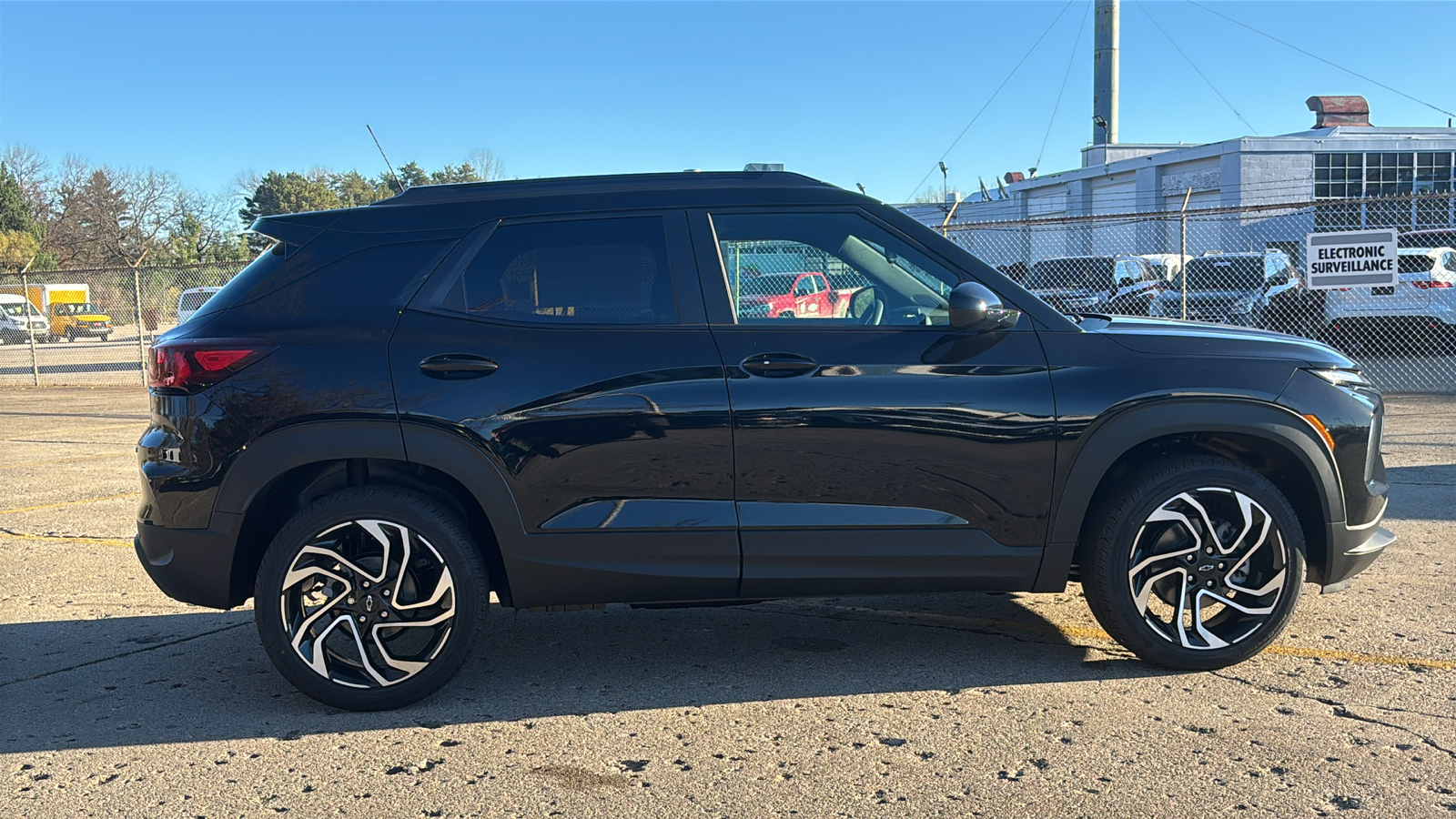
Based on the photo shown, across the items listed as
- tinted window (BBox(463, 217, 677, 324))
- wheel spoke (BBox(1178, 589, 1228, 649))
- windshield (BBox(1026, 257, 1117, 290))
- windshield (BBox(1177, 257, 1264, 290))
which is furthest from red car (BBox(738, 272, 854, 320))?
windshield (BBox(1026, 257, 1117, 290))

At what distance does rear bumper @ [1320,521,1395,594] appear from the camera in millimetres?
4215

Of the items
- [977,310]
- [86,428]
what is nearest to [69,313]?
[86,428]

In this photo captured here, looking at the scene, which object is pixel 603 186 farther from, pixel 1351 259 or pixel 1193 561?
pixel 1351 259

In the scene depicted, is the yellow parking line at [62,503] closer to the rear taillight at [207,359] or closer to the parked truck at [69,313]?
the rear taillight at [207,359]

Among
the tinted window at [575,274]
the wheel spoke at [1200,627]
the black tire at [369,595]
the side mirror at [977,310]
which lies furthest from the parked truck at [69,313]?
the wheel spoke at [1200,627]

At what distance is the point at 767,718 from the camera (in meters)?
3.93

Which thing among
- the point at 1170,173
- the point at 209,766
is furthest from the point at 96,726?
the point at 1170,173

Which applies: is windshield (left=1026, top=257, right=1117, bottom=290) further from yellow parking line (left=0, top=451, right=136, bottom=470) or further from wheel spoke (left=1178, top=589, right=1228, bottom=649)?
wheel spoke (left=1178, top=589, right=1228, bottom=649)

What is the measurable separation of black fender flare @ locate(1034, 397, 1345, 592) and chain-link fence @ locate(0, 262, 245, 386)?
7816 mm

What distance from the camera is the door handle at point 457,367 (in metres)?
4.01

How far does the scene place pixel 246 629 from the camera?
5188mm

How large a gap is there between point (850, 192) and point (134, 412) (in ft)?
46.7

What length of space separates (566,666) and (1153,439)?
2.41 metres

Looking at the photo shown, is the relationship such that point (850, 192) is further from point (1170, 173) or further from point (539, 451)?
point (1170, 173)
